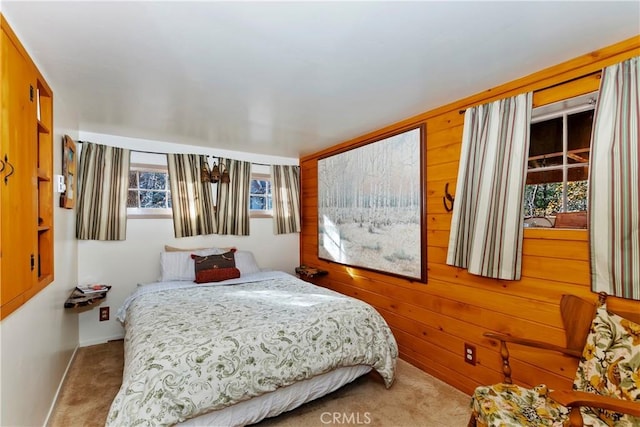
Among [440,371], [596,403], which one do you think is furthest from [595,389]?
[440,371]

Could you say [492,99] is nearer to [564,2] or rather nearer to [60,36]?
[564,2]

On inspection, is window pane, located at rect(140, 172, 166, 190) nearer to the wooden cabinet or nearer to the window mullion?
the wooden cabinet

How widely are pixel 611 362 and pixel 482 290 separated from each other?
2.54ft

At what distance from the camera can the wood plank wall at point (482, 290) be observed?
5.75ft

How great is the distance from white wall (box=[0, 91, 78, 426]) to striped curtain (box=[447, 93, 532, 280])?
2.61 metres

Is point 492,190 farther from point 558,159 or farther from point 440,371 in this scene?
point 440,371

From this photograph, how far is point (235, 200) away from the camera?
3889mm

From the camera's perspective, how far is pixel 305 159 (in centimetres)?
432

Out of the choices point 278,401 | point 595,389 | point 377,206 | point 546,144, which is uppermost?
point 546,144

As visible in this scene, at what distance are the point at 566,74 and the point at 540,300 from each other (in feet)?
4.52

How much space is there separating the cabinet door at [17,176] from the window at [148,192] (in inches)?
69.2

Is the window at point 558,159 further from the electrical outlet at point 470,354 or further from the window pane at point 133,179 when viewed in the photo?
the window pane at point 133,179

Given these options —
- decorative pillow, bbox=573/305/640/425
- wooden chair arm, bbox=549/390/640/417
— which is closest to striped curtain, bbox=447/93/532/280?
decorative pillow, bbox=573/305/640/425

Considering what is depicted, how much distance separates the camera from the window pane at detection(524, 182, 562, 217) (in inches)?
72.4
